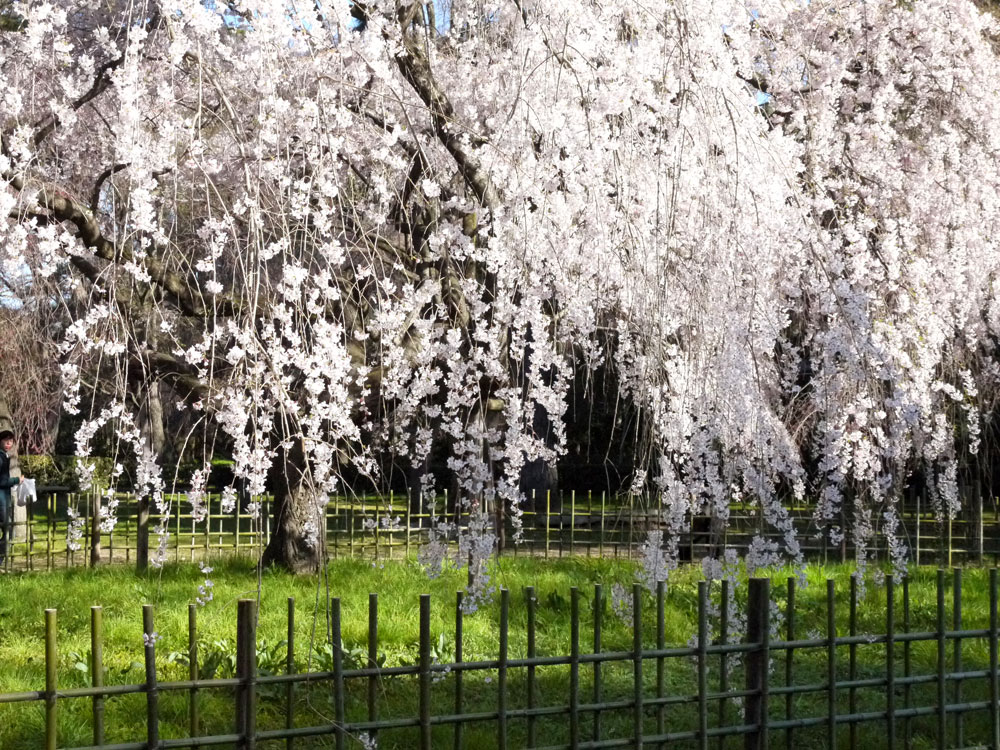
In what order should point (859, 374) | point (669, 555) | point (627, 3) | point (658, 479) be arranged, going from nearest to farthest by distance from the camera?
point (627, 3) < point (658, 479) < point (669, 555) < point (859, 374)

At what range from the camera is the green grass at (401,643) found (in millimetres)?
4223

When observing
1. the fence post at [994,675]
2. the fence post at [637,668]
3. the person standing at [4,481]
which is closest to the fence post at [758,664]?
the fence post at [637,668]

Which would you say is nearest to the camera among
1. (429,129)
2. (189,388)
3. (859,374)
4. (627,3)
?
(627,3)

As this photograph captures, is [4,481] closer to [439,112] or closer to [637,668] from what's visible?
[439,112]

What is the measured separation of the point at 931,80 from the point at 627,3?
310 cm

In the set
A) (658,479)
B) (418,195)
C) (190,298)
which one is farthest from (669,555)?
(190,298)

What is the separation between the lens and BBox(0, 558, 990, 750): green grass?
13.9 feet

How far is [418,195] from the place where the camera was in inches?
227

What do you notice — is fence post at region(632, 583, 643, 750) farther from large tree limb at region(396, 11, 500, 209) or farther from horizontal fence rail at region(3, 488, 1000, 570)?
horizontal fence rail at region(3, 488, 1000, 570)

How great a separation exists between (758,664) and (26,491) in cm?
795

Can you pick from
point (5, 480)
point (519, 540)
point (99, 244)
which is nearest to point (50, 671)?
point (99, 244)

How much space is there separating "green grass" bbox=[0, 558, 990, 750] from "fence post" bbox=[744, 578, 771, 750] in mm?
860

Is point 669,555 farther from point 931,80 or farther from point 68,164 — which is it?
point 68,164

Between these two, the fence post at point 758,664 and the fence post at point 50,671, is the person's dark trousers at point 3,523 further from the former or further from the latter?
the fence post at point 758,664
